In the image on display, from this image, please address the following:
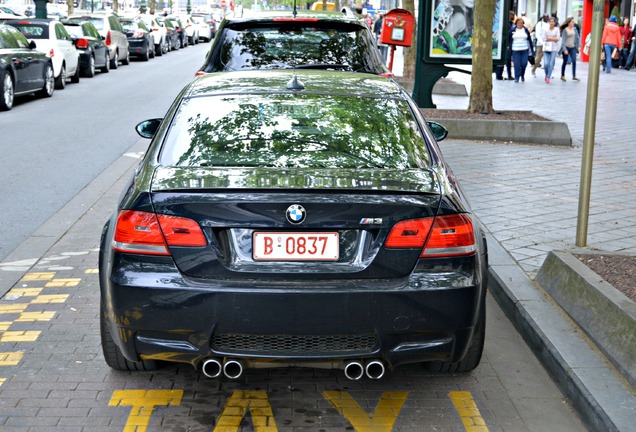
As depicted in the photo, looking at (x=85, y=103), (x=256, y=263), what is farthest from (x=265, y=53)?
(x=85, y=103)

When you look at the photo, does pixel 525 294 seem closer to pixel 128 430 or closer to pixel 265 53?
pixel 128 430

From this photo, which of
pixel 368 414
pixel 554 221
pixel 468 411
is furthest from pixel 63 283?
pixel 554 221

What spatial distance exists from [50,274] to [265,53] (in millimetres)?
3242

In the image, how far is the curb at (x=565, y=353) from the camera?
4.43 m

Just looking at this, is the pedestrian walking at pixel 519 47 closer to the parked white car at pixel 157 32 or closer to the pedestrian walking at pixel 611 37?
the pedestrian walking at pixel 611 37

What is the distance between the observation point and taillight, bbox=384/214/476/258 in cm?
430

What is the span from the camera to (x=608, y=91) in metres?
24.5

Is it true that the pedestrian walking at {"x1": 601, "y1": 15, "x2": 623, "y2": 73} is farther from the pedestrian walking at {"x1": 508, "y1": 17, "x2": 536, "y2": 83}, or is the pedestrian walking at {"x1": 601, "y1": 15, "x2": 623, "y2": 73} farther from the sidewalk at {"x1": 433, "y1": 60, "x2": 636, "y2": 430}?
the sidewalk at {"x1": 433, "y1": 60, "x2": 636, "y2": 430}

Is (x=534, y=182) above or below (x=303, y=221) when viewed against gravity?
below

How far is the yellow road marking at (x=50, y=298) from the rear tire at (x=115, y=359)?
150 cm

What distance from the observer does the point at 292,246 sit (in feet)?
14.0

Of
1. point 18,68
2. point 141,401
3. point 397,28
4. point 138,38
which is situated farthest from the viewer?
point 138,38

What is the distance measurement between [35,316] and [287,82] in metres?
2.13

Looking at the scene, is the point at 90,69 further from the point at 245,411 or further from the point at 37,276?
the point at 245,411
